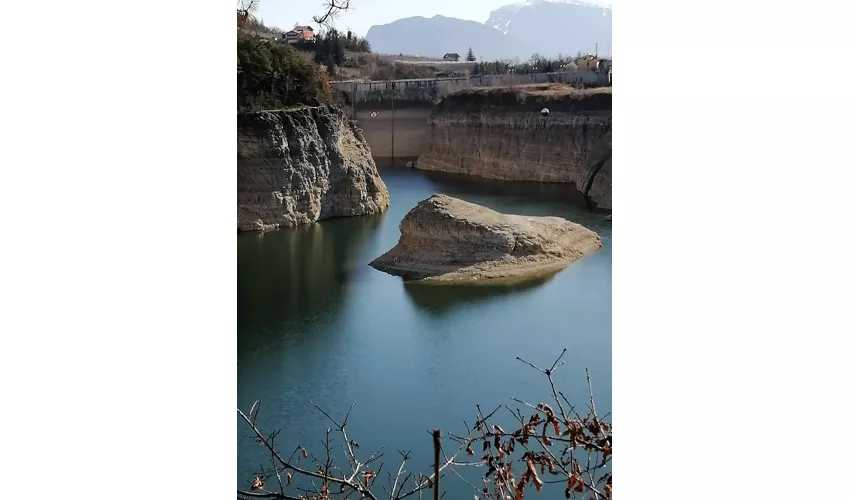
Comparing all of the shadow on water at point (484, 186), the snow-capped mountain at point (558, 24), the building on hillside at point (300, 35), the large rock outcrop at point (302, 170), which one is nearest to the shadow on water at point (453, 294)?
the shadow on water at point (484, 186)

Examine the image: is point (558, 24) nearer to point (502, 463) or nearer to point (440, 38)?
point (440, 38)

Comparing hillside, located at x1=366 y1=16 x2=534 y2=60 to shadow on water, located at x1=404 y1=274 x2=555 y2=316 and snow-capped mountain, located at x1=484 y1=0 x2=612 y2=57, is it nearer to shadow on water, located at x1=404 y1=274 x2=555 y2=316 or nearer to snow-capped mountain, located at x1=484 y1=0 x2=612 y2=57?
snow-capped mountain, located at x1=484 y1=0 x2=612 y2=57

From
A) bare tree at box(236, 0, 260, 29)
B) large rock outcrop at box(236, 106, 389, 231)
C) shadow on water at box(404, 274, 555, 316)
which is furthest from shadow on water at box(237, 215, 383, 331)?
bare tree at box(236, 0, 260, 29)

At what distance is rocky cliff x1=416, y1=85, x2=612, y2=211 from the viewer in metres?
3.52

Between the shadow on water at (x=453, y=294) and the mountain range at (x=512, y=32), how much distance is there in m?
0.93

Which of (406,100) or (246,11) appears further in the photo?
(406,100)

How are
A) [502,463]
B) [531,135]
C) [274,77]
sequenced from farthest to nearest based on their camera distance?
1. [274,77]
2. [531,135]
3. [502,463]

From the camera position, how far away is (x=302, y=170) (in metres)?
7.26

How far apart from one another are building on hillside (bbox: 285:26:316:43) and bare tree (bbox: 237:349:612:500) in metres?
1.23

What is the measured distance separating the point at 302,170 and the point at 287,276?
3828 millimetres

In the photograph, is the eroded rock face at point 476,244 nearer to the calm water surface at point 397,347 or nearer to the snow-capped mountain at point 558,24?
the calm water surface at point 397,347

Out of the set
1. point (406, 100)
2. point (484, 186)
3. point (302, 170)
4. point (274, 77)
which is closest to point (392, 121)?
point (406, 100)
